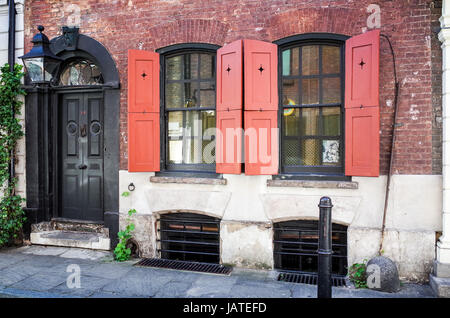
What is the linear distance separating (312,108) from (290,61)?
81cm

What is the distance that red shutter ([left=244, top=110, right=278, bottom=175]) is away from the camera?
17.0 ft

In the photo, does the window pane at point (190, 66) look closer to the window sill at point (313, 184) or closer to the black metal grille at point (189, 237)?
the window sill at point (313, 184)

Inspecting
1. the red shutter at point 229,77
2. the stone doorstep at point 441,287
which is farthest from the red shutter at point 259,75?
the stone doorstep at point 441,287

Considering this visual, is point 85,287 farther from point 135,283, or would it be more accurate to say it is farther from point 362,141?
point 362,141

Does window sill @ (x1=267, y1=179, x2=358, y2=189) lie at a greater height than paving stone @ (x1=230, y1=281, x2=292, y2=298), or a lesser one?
greater

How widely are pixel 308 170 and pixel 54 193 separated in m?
4.70

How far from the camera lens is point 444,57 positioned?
14.9 feet

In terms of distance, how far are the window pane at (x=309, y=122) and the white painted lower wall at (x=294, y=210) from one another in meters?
0.89

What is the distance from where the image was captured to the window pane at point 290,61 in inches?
211

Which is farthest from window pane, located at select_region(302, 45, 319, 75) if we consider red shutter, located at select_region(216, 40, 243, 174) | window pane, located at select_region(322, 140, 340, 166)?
window pane, located at select_region(322, 140, 340, 166)

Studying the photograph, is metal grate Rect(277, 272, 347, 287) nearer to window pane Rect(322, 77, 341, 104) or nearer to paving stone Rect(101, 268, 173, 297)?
paving stone Rect(101, 268, 173, 297)

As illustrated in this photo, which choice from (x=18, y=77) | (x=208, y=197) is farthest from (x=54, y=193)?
(x=208, y=197)

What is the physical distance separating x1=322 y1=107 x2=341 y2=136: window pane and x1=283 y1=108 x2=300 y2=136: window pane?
1.33 ft

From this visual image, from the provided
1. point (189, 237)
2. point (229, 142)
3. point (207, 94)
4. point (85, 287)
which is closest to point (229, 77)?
point (207, 94)
